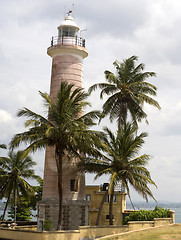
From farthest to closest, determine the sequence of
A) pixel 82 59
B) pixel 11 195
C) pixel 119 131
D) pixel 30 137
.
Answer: pixel 11 195
pixel 82 59
pixel 119 131
pixel 30 137

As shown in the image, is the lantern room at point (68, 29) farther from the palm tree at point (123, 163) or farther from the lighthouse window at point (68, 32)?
the palm tree at point (123, 163)

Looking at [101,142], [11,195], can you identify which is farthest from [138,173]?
[11,195]

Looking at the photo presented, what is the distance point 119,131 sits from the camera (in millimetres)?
36312

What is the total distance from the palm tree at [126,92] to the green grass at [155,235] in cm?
1396

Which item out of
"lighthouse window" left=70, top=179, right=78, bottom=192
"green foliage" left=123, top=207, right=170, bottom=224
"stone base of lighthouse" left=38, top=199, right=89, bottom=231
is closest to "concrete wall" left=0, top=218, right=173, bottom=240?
"green foliage" left=123, top=207, right=170, bottom=224

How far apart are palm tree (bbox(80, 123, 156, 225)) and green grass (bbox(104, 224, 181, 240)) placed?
322 cm

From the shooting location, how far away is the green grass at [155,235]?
2845cm

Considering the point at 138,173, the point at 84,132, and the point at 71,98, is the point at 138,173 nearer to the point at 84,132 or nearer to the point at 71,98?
the point at 84,132

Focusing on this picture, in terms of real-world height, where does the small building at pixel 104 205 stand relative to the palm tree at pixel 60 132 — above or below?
below

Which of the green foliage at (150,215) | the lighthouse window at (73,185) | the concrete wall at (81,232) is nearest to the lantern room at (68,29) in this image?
the lighthouse window at (73,185)

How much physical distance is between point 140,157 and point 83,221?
8.53 m

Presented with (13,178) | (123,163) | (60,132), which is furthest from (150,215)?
(13,178)

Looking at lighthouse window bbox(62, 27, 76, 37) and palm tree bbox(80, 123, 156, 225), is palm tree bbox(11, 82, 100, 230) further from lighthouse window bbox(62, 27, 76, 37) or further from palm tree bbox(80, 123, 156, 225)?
lighthouse window bbox(62, 27, 76, 37)

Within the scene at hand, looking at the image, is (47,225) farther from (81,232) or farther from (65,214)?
(81,232)
